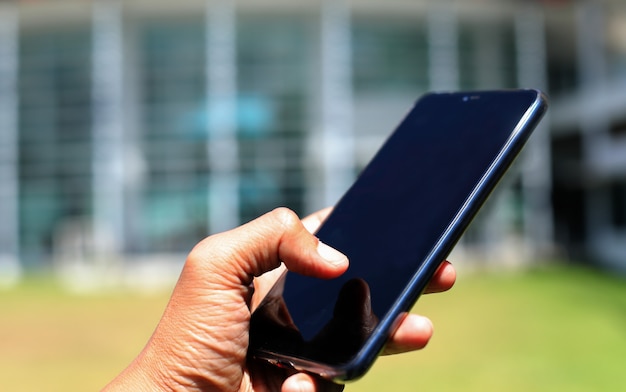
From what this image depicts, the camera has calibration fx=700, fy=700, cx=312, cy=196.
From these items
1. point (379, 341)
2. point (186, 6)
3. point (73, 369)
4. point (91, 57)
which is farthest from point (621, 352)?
point (91, 57)

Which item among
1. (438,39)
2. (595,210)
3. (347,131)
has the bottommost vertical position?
(595,210)

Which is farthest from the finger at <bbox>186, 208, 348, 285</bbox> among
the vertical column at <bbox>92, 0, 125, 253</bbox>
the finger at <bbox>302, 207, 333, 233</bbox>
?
the vertical column at <bbox>92, 0, 125, 253</bbox>

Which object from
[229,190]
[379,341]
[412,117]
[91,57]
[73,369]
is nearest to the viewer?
[379,341]

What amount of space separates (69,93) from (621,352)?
2095cm

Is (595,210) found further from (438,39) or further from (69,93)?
(69,93)

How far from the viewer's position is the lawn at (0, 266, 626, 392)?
725 cm

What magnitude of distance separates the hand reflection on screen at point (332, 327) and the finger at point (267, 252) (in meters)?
0.12

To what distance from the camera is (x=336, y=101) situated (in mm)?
23000

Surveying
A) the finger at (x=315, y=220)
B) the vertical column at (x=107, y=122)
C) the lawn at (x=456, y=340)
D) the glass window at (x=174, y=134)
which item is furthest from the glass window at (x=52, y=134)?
the finger at (x=315, y=220)

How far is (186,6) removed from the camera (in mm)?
23203

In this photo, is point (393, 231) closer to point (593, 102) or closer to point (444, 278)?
point (444, 278)

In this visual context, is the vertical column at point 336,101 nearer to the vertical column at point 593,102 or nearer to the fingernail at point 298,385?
the vertical column at point 593,102

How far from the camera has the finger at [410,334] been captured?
1553 mm

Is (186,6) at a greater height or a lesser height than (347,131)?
greater
